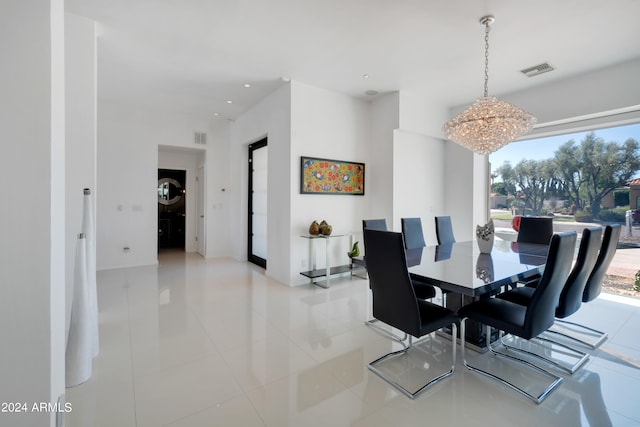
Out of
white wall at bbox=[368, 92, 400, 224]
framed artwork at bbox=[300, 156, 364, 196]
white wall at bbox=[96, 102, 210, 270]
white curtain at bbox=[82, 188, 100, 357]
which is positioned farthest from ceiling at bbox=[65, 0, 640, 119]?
white curtain at bbox=[82, 188, 100, 357]

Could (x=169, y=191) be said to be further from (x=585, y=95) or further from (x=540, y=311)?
(x=585, y=95)

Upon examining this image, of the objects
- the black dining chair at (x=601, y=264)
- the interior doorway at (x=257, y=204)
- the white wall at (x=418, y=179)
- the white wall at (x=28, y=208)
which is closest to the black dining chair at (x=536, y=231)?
Result: the black dining chair at (x=601, y=264)

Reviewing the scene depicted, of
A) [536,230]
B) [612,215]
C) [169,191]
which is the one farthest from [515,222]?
[169,191]

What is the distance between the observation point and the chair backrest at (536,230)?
11.7ft

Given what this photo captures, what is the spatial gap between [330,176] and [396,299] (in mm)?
3044

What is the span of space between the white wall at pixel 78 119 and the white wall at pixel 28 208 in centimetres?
225

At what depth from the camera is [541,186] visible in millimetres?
4777

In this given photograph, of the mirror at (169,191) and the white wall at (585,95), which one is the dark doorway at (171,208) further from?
the white wall at (585,95)

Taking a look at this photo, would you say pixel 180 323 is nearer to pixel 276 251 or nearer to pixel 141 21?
pixel 276 251

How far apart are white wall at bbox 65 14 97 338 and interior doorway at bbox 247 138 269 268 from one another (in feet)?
9.54

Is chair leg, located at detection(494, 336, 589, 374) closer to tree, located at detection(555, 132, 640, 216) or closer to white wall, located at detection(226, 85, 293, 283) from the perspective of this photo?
tree, located at detection(555, 132, 640, 216)

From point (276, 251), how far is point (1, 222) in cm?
386

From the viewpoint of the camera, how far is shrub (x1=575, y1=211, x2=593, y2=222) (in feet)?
14.0

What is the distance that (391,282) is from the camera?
201 cm
